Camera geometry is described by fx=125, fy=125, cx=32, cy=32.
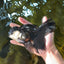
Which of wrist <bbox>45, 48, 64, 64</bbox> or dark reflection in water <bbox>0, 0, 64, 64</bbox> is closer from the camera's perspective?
wrist <bbox>45, 48, 64, 64</bbox>

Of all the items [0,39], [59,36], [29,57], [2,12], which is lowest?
[29,57]

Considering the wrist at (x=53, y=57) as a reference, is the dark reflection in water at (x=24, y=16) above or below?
below

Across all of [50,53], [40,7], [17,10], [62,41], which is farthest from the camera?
[17,10]

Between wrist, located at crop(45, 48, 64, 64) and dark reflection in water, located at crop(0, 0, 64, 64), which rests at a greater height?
wrist, located at crop(45, 48, 64, 64)

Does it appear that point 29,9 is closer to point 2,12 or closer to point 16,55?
point 2,12

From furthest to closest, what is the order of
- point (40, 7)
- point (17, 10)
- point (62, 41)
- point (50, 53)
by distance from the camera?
point (17, 10) → point (40, 7) → point (62, 41) → point (50, 53)

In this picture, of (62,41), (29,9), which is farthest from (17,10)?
(62,41)

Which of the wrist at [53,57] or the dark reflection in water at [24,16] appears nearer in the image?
the wrist at [53,57]

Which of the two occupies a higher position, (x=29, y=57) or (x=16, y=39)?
(x=16, y=39)
